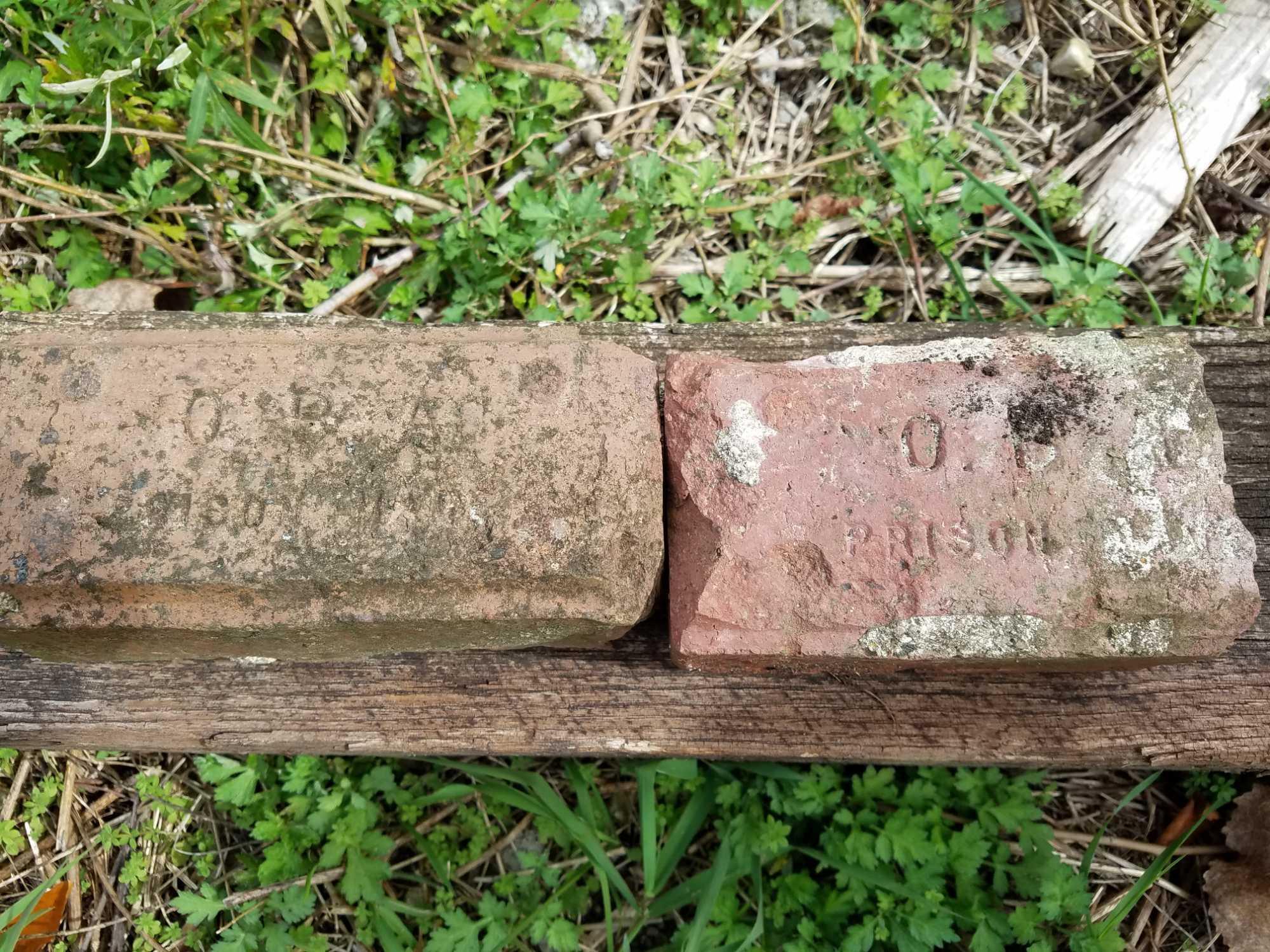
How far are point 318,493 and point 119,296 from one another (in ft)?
4.74

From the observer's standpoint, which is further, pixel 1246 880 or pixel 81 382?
pixel 1246 880

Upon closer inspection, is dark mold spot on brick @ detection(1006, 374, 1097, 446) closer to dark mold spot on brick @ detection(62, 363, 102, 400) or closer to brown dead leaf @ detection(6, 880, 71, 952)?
dark mold spot on brick @ detection(62, 363, 102, 400)

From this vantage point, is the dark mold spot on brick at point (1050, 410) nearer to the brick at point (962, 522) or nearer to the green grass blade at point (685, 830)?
the brick at point (962, 522)

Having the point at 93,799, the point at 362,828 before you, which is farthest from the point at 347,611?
the point at 93,799

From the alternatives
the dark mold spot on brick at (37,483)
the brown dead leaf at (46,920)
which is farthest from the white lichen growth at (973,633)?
the brown dead leaf at (46,920)

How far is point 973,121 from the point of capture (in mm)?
2811

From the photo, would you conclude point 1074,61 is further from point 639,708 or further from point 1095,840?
point 639,708

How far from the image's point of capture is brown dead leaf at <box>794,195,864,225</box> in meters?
2.71

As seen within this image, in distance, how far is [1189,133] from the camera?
2658 millimetres

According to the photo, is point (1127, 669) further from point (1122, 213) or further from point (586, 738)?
point (1122, 213)

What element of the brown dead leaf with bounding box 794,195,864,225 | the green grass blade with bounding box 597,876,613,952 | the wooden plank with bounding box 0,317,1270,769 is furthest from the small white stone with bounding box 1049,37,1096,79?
the green grass blade with bounding box 597,876,613,952

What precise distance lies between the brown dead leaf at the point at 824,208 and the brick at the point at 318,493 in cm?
136

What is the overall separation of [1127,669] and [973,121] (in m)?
1.87

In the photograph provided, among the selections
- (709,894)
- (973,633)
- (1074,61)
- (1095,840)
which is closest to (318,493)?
(973,633)
